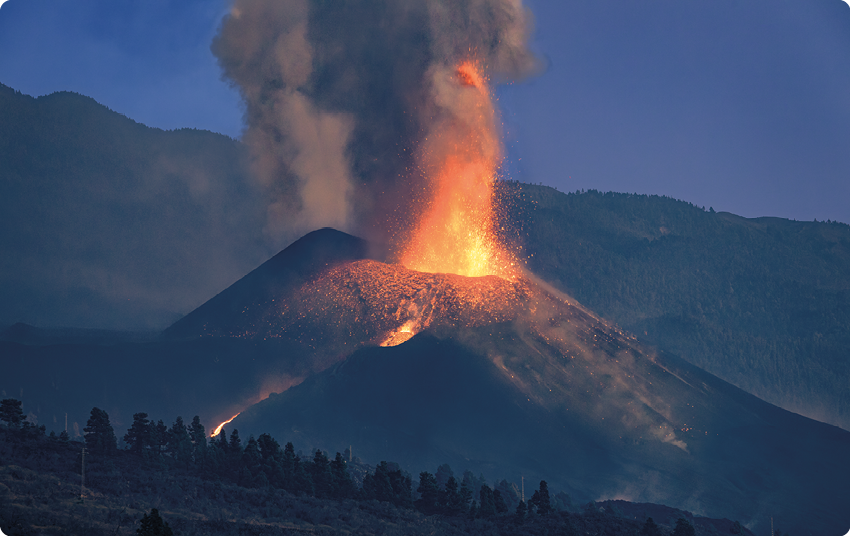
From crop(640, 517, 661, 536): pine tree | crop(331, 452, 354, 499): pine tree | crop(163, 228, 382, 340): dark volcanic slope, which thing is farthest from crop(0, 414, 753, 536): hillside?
crop(163, 228, 382, 340): dark volcanic slope

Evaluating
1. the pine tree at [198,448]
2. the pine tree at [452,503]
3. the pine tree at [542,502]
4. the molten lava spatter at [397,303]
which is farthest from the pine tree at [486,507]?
the molten lava spatter at [397,303]

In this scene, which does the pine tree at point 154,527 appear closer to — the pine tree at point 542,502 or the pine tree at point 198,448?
the pine tree at point 198,448

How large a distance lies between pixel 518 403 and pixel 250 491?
52.8 metres

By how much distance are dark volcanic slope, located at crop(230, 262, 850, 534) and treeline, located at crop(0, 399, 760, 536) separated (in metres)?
31.2

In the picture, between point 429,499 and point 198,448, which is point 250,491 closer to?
point 198,448

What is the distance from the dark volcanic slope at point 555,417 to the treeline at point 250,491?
31174mm

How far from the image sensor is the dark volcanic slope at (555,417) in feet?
295

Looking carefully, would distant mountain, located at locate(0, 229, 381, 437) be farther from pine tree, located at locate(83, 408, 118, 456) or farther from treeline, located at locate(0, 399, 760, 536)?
pine tree, located at locate(83, 408, 118, 456)

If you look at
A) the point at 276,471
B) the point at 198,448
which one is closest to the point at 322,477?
the point at 276,471

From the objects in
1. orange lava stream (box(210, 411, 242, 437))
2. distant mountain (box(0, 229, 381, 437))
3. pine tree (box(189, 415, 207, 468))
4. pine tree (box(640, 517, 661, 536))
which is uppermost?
distant mountain (box(0, 229, 381, 437))

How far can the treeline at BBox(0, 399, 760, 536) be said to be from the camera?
4569 centimetres

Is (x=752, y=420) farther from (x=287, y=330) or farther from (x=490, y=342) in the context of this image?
(x=287, y=330)

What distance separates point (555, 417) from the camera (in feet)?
323

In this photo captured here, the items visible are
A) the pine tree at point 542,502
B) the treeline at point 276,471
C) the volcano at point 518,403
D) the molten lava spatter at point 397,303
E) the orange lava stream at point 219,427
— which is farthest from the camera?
the molten lava spatter at point 397,303
